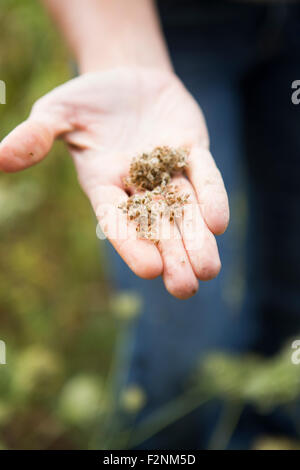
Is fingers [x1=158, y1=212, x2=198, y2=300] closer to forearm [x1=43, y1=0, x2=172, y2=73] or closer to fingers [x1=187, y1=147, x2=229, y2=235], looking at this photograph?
fingers [x1=187, y1=147, x2=229, y2=235]

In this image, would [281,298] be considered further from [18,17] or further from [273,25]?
[18,17]

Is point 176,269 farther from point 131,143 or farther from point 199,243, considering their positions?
point 131,143

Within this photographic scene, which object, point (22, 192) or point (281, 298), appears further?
point (281, 298)

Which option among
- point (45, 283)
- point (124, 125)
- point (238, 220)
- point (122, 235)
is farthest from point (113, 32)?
point (45, 283)

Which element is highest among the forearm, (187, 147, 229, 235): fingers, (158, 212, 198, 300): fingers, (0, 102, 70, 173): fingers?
the forearm

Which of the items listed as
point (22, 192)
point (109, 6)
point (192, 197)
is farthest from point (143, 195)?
point (22, 192)

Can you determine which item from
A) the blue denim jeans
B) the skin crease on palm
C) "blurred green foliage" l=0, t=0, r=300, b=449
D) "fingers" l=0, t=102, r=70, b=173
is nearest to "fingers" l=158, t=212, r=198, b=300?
the skin crease on palm

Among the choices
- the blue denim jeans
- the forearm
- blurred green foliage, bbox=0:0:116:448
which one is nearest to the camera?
the forearm
